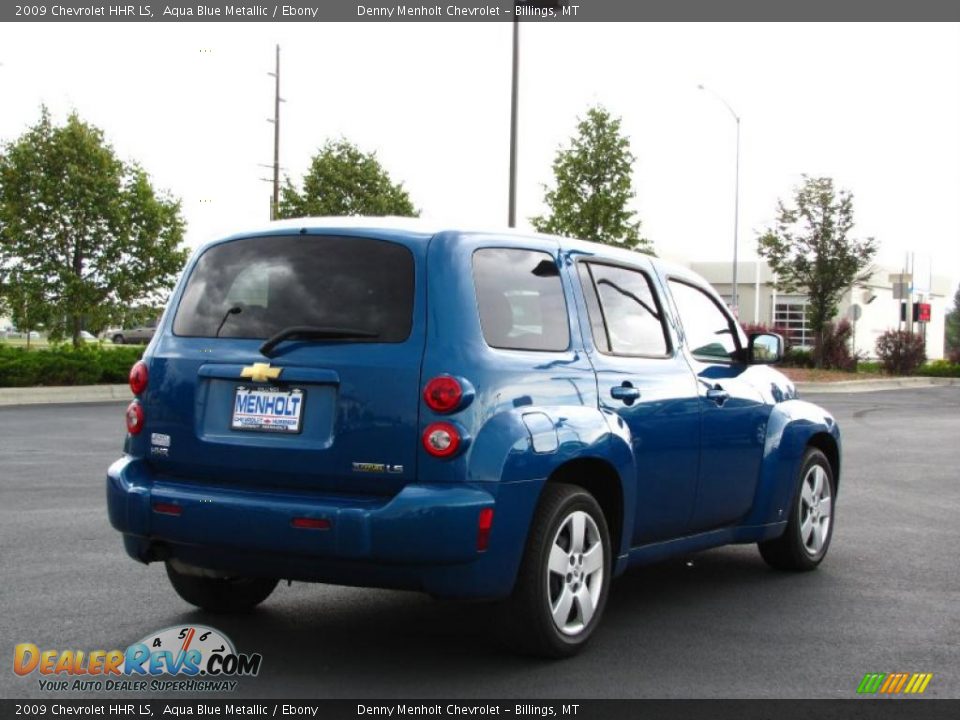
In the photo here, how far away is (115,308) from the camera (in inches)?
1292

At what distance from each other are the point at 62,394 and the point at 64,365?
98cm

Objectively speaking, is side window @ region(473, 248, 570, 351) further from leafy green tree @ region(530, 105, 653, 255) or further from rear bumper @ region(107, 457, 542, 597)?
leafy green tree @ region(530, 105, 653, 255)

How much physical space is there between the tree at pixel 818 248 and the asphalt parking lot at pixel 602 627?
32.5 meters

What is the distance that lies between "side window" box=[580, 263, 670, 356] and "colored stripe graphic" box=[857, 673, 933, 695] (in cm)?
185

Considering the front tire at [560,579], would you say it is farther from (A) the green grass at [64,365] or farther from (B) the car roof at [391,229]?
(A) the green grass at [64,365]

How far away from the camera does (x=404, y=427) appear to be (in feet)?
16.1

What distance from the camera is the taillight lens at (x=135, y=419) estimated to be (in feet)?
18.0

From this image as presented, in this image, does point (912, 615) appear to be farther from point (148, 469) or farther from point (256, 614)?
point (148, 469)

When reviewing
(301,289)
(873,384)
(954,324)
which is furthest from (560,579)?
(954,324)

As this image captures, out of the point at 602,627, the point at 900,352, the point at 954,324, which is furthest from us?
the point at 954,324

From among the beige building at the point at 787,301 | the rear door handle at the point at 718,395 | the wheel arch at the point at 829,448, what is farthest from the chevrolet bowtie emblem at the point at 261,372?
the beige building at the point at 787,301

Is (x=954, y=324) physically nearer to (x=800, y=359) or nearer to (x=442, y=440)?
(x=800, y=359)

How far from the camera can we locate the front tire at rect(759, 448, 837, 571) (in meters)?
7.52

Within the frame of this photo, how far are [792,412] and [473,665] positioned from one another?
299 cm
